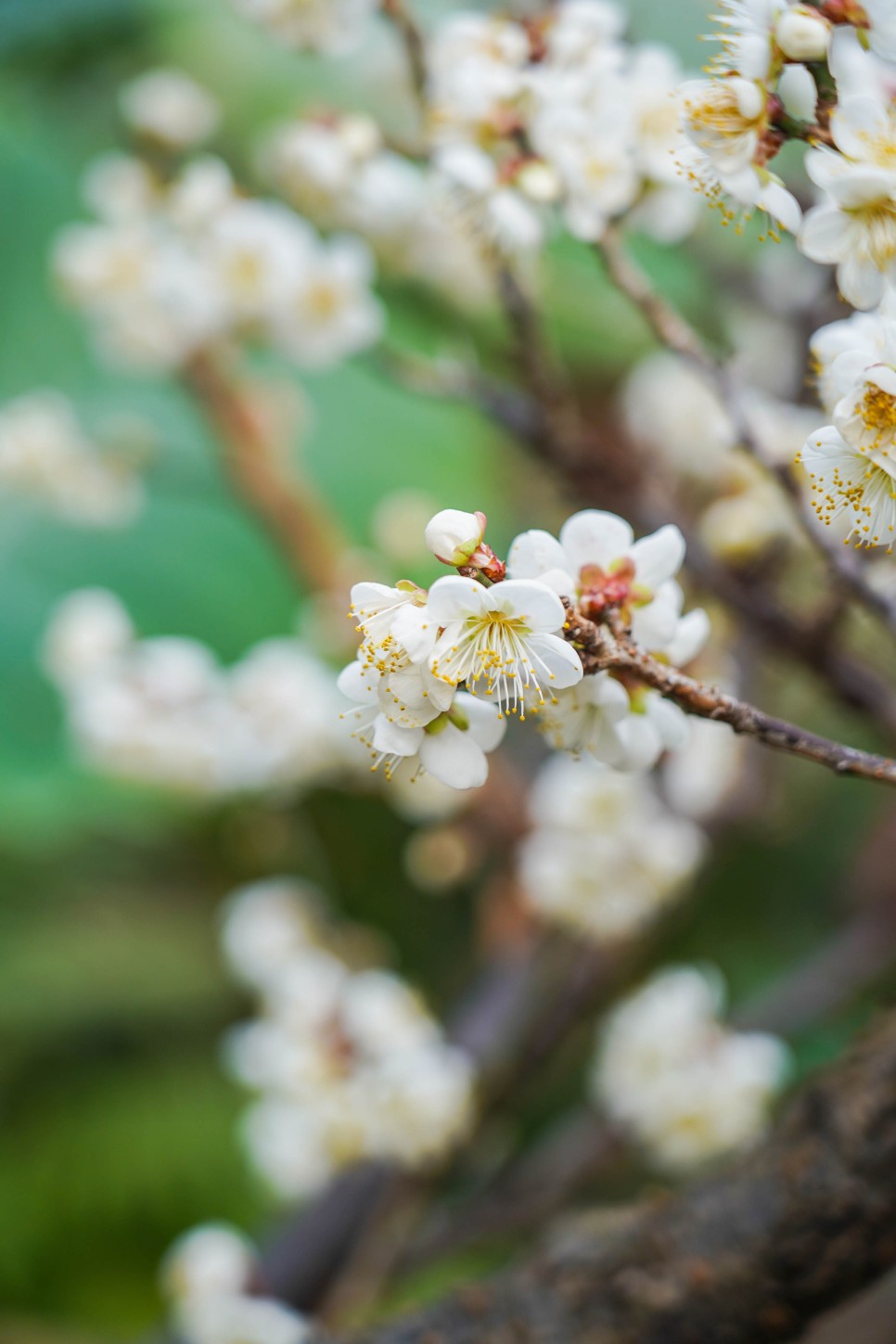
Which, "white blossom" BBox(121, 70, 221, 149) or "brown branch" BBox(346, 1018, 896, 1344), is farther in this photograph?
"white blossom" BBox(121, 70, 221, 149)

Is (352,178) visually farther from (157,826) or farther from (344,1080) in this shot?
(157,826)

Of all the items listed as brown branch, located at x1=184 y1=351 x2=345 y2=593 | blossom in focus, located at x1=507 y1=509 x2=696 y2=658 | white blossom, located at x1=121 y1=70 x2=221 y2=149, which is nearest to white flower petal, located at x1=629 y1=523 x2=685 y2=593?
blossom in focus, located at x1=507 y1=509 x2=696 y2=658

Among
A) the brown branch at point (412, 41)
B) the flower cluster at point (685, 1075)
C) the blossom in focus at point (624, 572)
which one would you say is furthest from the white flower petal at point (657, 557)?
the flower cluster at point (685, 1075)

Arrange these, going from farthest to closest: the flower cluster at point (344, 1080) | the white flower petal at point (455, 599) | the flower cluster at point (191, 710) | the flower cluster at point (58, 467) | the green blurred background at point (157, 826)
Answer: the green blurred background at point (157, 826) → the flower cluster at point (58, 467) → the flower cluster at point (191, 710) → the flower cluster at point (344, 1080) → the white flower petal at point (455, 599)

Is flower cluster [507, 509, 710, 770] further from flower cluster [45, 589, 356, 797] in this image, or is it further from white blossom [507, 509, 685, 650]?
flower cluster [45, 589, 356, 797]

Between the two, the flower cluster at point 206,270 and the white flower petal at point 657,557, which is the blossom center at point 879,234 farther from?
the flower cluster at point 206,270

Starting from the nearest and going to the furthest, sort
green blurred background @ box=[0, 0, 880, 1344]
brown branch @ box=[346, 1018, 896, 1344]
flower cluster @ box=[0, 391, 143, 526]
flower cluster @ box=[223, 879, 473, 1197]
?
1. brown branch @ box=[346, 1018, 896, 1344]
2. flower cluster @ box=[223, 879, 473, 1197]
3. flower cluster @ box=[0, 391, 143, 526]
4. green blurred background @ box=[0, 0, 880, 1344]
